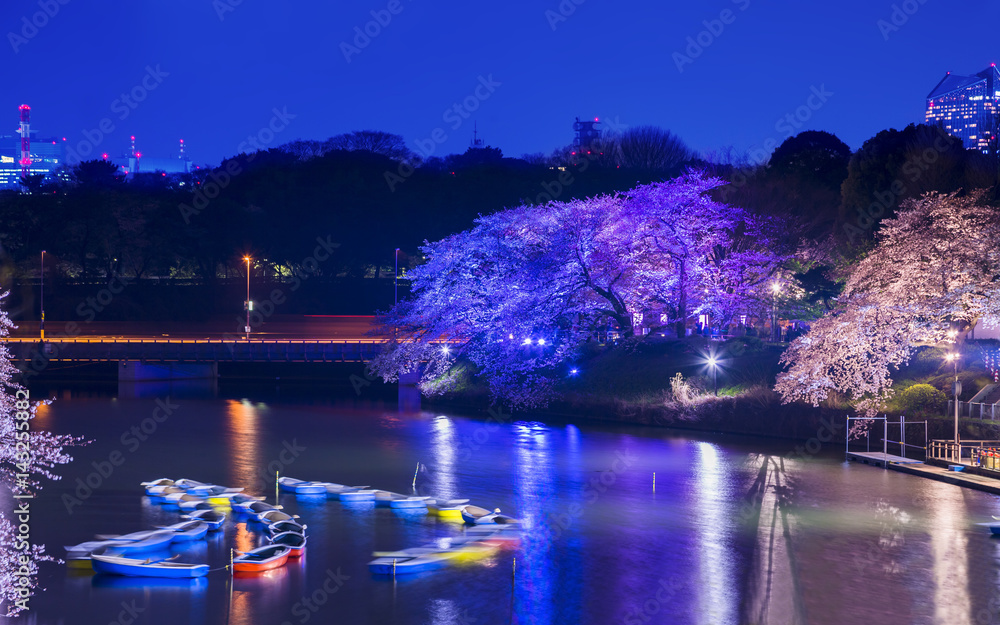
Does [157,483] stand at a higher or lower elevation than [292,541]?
higher

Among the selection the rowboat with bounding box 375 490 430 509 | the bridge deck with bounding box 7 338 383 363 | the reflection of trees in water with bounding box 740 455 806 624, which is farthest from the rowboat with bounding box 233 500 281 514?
the bridge deck with bounding box 7 338 383 363

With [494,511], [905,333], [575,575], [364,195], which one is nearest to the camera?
[575,575]

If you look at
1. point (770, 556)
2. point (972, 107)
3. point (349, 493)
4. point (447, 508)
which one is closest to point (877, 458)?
point (770, 556)

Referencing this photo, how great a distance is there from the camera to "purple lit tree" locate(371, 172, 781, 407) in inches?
2121

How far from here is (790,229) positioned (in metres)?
59.8

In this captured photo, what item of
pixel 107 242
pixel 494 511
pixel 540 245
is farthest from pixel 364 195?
pixel 494 511

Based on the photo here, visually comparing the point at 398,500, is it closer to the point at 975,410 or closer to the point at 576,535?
the point at 576,535

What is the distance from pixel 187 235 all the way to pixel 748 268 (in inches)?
2235

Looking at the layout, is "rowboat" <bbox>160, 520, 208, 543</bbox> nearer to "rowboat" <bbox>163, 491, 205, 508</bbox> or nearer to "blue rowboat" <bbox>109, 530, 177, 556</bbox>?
"blue rowboat" <bbox>109, 530, 177, 556</bbox>

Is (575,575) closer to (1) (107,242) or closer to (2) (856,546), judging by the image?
(2) (856,546)

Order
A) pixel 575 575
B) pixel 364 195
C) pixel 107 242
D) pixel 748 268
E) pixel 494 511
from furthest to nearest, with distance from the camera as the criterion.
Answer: pixel 364 195
pixel 107 242
pixel 748 268
pixel 494 511
pixel 575 575

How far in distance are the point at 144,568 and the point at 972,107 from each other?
406 ft

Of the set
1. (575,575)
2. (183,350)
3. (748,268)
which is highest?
(748,268)

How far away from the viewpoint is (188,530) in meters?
24.8
